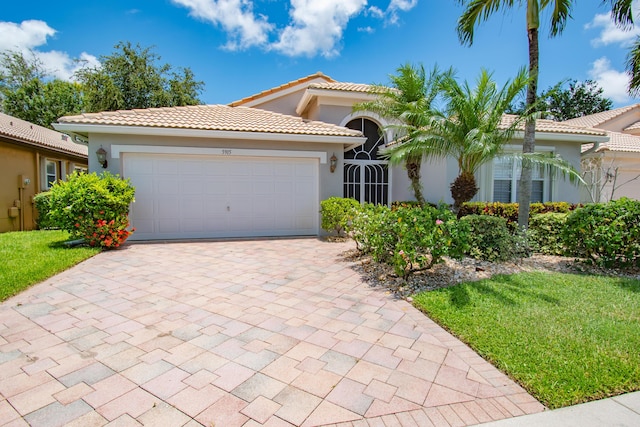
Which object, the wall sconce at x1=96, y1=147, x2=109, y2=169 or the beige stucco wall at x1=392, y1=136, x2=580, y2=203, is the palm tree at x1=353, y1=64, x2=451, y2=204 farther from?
the wall sconce at x1=96, y1=147, x2=109, y2=169

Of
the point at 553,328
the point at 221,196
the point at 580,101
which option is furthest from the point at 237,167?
the point at 580,101

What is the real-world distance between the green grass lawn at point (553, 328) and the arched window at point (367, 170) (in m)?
8.28

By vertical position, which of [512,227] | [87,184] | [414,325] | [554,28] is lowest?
[414,325]

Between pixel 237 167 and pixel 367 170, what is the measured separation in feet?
19.1

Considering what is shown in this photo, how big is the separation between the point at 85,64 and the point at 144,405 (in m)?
27.5

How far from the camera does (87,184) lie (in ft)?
27.8

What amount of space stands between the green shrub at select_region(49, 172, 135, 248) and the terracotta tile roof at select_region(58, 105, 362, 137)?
1.83 m

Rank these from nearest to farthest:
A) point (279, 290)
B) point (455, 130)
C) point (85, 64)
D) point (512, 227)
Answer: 1. point (279, 290)
2. point (455, 130)
3. point (512, 227)
4. point (85, 64)

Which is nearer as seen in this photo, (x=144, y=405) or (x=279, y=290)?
(x=144, y=405)

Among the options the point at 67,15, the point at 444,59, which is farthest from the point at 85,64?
the point at 444,59

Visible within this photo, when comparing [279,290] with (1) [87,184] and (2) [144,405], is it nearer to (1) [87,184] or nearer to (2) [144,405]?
(2) [144,405]

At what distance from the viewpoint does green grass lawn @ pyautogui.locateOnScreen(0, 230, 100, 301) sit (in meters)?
5.49

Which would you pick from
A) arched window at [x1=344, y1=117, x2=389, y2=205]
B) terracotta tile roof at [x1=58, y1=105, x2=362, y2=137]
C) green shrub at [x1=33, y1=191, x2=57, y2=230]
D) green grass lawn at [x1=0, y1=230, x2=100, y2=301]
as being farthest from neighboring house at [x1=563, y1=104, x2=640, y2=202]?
green shrub at [x1=33, y1=191, x2=57, y2=230]

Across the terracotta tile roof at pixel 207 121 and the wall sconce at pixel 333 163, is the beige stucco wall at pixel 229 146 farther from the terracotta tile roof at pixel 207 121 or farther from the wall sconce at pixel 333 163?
the terracotta tile roof at pixel 207 121
